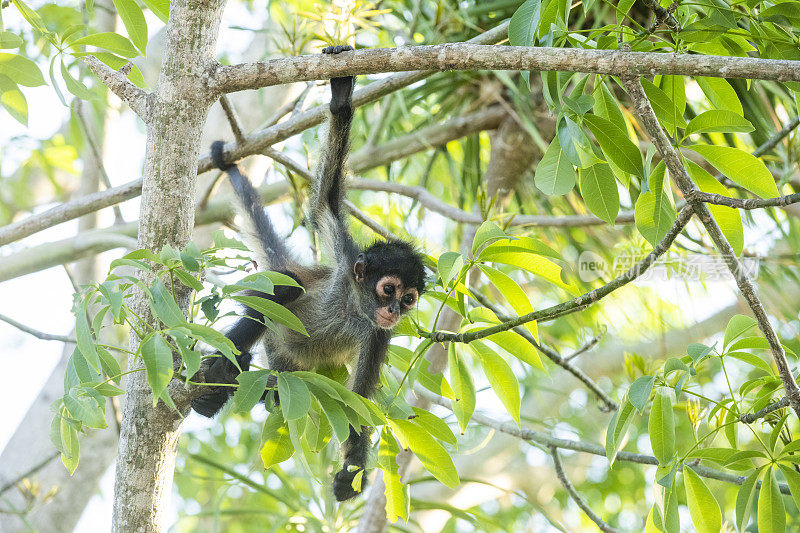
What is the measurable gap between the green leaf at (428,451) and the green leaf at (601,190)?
762mm

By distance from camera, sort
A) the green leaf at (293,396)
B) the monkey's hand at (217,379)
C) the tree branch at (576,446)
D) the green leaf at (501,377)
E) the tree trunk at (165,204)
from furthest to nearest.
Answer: the monkey's hand at (217,379), the tree branch at (576,446), the green leaf at (501,377), the tree trunk at (165,204), the green leaf at (293,396)

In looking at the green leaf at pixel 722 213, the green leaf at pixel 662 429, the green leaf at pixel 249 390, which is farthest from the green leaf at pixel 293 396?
the green leaf at pixel 722 213

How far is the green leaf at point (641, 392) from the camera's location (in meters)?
1.61

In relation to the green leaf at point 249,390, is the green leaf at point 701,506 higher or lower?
higher

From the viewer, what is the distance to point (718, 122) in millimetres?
1710

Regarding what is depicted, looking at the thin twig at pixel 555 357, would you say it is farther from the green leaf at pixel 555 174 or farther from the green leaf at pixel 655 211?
the green leaf at pixel 555 174

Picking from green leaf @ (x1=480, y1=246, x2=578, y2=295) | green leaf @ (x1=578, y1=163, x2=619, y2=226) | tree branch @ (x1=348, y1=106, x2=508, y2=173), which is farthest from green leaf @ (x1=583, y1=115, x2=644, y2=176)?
tree branch @ (x1=348, y1=106, x2=508, y2=173)

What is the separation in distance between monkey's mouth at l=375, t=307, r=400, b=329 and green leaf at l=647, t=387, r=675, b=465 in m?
1.35

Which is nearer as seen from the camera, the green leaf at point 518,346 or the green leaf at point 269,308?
the green leaf at point 269,308

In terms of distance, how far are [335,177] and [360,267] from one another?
445 mm

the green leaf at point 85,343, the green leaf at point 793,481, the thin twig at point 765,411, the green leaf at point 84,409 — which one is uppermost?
the thin twig at point 765,411

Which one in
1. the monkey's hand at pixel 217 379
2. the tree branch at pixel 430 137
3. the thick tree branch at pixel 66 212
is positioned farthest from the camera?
the tree branch at pixel 430 137

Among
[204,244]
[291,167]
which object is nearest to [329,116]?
[291,167]

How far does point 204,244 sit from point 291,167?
101 cm
